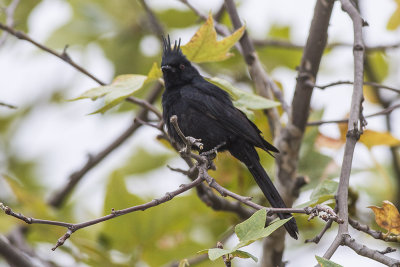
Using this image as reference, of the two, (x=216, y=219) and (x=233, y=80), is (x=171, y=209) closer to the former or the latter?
(x=216, y=219)

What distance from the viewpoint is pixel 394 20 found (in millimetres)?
3609

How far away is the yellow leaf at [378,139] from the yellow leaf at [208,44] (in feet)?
3.69

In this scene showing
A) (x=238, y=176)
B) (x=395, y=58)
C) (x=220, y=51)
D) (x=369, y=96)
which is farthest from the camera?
(x=395, y=58)

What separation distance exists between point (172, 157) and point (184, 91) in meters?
1.12

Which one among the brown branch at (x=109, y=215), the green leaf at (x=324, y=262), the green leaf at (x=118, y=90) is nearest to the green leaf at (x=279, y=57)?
the green leaf at (x=118, y=90)

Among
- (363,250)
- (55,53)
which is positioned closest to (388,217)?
(363,250)

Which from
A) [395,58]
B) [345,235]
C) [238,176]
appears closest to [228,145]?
[238,176]

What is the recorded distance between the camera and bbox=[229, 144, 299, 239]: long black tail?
3126 millimetres

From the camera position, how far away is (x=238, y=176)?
4160 mm

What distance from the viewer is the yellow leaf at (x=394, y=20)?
3.59m

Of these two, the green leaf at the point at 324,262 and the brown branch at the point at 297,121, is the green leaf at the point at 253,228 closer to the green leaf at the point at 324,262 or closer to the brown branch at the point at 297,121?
the green leaf at the point at 324,262

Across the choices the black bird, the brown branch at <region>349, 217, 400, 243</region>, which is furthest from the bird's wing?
the brown branch at <region>349, 217, 400, 243</region>

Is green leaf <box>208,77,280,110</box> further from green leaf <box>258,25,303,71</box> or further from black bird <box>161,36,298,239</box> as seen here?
green leaf <box>258,25,303,71</box>

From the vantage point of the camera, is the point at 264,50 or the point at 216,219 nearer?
the point at 216,219
